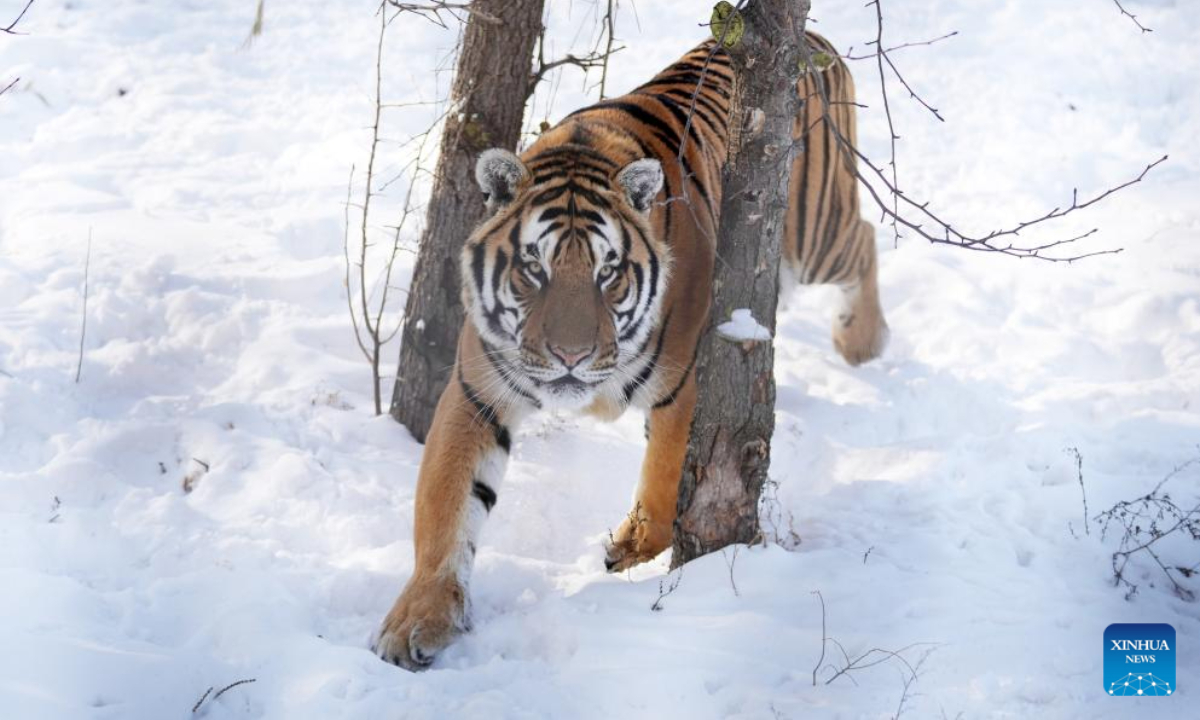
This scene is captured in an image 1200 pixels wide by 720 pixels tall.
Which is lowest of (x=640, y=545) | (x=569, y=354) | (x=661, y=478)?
(x=640, y=545)

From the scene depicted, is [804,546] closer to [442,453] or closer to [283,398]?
[442,453]

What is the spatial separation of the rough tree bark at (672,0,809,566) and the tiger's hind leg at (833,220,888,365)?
8.52 ft

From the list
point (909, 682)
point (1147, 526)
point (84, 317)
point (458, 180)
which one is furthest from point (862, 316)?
point (84, 317)

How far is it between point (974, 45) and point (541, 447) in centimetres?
604

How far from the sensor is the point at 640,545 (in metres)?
3.69

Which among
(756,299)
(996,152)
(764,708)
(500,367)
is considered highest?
(996,152)

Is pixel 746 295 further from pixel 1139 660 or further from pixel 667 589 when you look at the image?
pixel 1139 660

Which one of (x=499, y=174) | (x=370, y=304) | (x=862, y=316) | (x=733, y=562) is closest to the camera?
(x=733, y=562)

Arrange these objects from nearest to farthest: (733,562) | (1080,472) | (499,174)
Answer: (733,562), (499,174), (1080,472)

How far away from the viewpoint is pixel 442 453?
11.7ft

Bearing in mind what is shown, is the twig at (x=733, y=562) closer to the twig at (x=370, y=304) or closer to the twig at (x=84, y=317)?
the twig at (x=370, y=304)

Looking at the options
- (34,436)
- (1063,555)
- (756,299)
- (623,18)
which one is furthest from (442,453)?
(623,18)

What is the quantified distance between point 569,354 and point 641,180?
0.61 meters

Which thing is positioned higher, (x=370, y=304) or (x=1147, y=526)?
(x=370, y=304)
